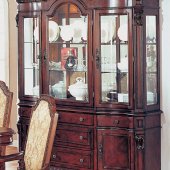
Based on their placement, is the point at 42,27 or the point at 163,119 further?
the point at 42,27

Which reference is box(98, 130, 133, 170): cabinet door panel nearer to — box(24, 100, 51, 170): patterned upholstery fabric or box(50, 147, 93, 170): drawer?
box(50, 147, 93, 170): drawer

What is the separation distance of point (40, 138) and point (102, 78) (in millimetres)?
1586

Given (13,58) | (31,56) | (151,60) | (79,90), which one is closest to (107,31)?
(151,60)

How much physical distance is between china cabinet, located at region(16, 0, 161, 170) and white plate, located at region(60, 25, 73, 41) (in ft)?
0.03

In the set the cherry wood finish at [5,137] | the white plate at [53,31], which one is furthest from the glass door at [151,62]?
the cherry wood finish at [5,137]

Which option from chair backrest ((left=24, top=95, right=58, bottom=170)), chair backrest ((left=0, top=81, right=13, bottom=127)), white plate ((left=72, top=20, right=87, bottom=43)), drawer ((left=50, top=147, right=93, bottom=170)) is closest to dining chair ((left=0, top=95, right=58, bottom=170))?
chair backrest ((left=24, top=95, right=58, bottom=170))

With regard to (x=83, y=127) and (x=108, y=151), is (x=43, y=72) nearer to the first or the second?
(x=83, y=127)

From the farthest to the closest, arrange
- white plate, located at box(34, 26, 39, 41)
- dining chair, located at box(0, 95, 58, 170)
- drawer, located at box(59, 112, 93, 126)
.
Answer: white plate, located at box(34, 26, 39, 41), drawer, located at box(59, 112, 93, 126), dining chair, located at box(0, 95, 58, 170)

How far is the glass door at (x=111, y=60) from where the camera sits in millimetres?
4824

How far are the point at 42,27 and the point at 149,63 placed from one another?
120 cm

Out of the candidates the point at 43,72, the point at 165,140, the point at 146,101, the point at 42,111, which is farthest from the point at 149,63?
the point at 42,111

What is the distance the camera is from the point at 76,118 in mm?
5066

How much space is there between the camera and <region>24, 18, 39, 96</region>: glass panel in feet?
17.9

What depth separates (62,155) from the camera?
5207 mm
